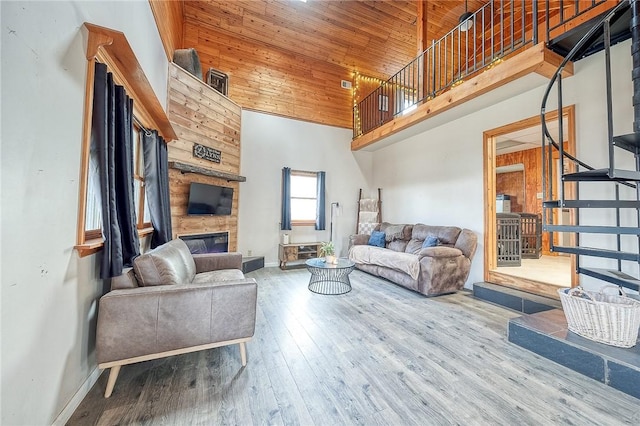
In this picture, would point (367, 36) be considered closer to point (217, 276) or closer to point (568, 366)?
point (217, 276)

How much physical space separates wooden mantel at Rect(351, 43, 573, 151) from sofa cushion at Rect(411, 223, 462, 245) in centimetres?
182

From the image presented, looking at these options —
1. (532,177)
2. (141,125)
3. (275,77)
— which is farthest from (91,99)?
(532,177)

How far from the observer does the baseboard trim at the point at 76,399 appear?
1.37 metres

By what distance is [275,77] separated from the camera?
223 inches

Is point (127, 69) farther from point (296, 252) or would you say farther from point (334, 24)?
point (334, 24)

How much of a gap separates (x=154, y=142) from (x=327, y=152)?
12.8ft

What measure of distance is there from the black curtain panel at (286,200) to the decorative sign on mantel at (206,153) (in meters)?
1.50

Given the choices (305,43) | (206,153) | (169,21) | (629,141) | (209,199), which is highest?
(305,43)

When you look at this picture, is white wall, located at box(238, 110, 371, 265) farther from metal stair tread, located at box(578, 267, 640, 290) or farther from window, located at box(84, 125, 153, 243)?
metal stair tread, located at box(578, 267, 640, 290)

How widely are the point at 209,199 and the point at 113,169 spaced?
2569 mm

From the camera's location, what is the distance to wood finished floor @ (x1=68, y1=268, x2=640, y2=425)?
4.82ft

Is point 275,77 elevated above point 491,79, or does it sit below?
above

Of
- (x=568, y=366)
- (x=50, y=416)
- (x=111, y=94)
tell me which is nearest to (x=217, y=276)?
(x=50, y=416)

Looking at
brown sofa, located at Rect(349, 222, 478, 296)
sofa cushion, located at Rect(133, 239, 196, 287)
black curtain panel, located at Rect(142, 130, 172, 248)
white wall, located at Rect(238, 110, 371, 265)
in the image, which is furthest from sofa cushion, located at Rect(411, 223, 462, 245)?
black curtain panel, located at Rect(142, 130, 172, 248)
